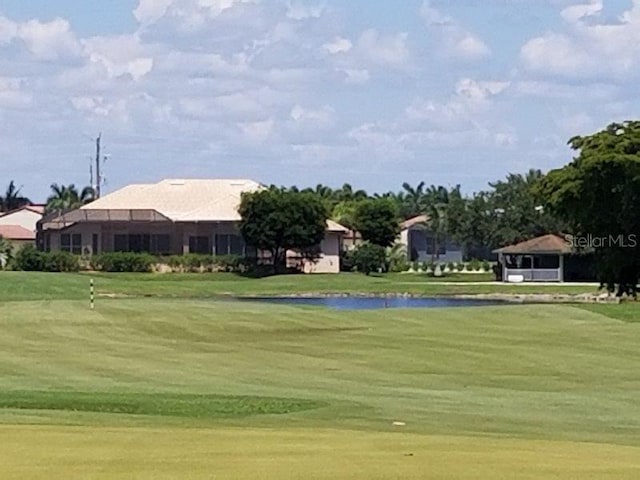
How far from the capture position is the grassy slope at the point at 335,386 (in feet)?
42.1

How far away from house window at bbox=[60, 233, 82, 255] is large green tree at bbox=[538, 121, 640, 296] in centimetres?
5751

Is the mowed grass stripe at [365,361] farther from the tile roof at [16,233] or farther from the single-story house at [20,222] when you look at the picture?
the single-story house at [20,222]

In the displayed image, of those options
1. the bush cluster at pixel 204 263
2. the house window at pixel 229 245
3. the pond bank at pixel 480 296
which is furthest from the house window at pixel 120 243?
the pond bank at pixel 480 296

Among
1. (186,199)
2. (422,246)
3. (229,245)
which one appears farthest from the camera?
(422,246)

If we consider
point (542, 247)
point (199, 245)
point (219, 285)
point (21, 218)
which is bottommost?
point (219, 285)

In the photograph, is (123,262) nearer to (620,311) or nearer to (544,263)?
(544,263)

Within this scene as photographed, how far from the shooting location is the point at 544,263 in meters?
107

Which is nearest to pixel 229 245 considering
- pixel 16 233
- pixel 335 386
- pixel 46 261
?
pixel 46 261

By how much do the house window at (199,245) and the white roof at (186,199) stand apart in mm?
1651

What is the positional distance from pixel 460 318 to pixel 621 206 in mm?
Result: 17979

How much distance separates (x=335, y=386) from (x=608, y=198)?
119 ft

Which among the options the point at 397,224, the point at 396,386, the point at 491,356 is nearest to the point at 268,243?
the point at 397,224

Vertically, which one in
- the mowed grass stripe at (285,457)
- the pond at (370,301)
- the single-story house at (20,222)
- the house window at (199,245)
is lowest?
the mowed grass stripe at (285,457)

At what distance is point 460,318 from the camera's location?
145 ft
